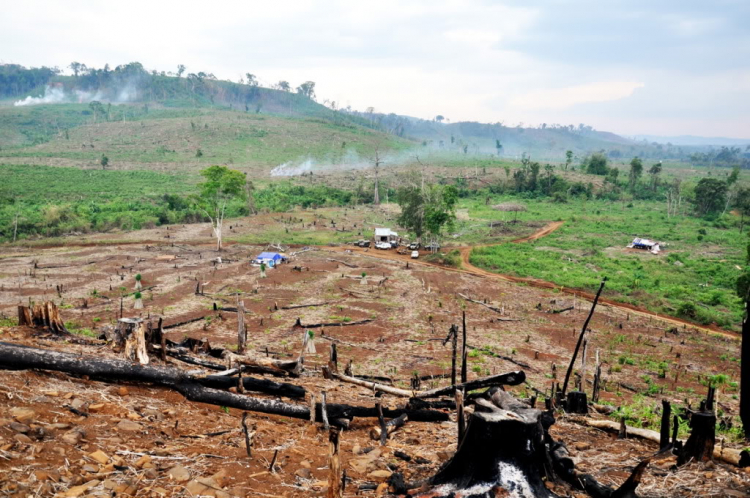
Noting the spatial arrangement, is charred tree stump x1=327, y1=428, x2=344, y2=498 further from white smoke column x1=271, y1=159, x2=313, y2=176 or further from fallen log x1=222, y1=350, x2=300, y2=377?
white smoke column x1=271, y1=159, x2=313, y2=176

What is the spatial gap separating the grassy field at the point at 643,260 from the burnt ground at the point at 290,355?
3.61 metres

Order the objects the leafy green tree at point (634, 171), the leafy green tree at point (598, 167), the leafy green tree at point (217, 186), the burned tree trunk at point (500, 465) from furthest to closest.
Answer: the leafy green tree at point (598, 167) < the leafy green tree at point (634, 171) < the leafy green tree at point (217, 186) < the burned tree trunk at point (500, 465)

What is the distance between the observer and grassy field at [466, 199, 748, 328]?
27777 millimetres

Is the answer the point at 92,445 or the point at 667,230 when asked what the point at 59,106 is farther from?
the point at 92,445

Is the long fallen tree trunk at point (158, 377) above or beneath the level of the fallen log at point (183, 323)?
above

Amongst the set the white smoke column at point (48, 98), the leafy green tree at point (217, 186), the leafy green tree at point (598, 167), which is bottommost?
the leafy green tree at point (217, 186)

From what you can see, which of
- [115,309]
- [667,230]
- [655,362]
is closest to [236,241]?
[115,309]

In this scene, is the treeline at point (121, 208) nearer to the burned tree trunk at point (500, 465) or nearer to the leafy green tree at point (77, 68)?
the burned tree trunk at point (500, 465)

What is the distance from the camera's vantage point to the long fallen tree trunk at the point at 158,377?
5.96 metres

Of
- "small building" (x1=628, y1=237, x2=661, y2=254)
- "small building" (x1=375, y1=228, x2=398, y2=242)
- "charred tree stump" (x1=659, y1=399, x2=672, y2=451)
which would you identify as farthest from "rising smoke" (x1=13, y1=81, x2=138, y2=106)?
"charred tree stump" (x1=659, y1=399, x2=672, y2=451)

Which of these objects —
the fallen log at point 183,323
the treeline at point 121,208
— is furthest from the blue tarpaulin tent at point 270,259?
the fallen log at point 183,323

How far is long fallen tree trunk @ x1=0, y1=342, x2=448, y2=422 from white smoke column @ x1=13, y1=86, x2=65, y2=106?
179 m

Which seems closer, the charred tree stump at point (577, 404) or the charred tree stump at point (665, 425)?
the charred tree stump at point (665, 425)

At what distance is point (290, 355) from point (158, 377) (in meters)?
9.04
